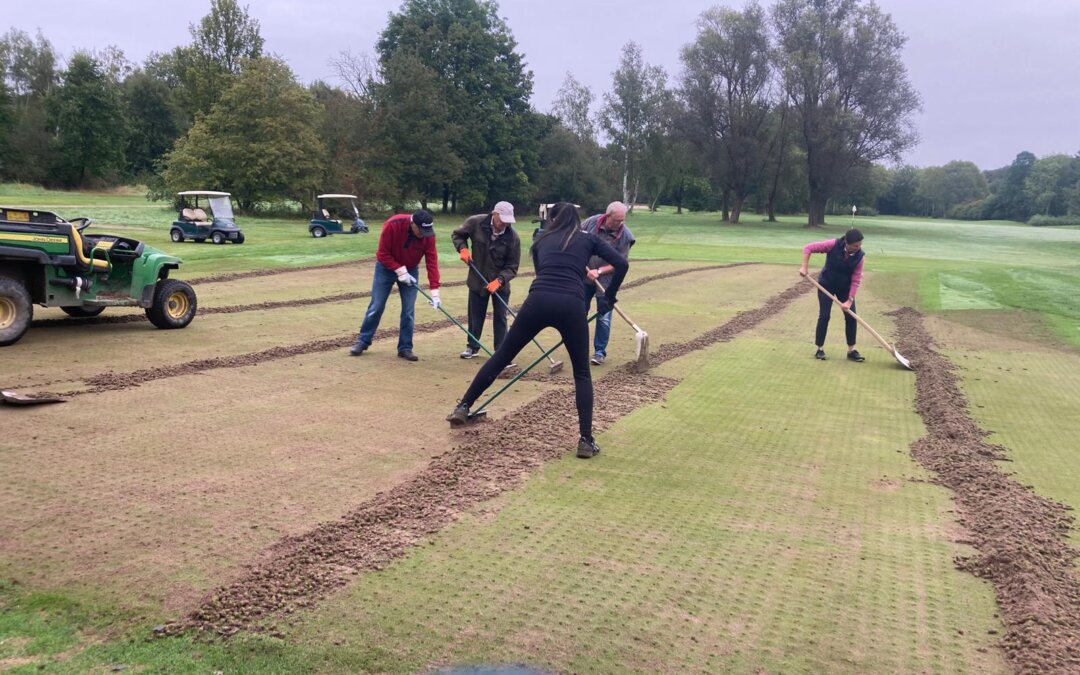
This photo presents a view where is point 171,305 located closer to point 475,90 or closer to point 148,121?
point 475,90

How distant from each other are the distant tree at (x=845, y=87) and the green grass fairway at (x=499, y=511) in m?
52.5

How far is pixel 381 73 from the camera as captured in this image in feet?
188

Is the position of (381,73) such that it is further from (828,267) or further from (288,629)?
(288,629)

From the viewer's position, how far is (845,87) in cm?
5988

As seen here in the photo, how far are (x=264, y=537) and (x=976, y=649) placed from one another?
3.63m

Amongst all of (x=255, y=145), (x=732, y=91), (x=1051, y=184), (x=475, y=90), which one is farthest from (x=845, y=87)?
(x=1051, y=184)

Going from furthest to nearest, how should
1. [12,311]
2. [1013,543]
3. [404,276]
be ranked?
[404,276]
[12,311]
[1013,543]

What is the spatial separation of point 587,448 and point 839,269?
251 inches

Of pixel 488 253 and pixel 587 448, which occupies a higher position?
pixel 488 253

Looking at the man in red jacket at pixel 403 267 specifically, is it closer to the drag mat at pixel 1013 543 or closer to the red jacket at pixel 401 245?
the red jacket at pixel 401 245

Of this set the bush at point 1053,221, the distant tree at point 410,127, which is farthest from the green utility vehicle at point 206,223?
the bush at point 1053,221

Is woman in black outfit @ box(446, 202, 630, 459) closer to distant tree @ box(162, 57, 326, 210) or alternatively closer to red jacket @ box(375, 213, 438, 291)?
red jacket @ box(375, 213, 438, 291)

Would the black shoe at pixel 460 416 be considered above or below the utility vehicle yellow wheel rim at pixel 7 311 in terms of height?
below

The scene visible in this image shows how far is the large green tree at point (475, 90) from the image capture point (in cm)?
6084
